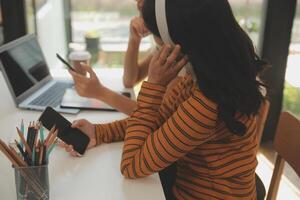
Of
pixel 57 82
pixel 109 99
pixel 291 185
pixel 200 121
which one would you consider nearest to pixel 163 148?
pixel 200 121

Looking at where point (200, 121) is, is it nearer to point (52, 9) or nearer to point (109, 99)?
point (109, 99)

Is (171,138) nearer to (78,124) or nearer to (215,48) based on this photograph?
(215,48)

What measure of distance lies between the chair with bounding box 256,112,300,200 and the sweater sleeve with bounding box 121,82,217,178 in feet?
1.24

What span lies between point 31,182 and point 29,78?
0.79 metres

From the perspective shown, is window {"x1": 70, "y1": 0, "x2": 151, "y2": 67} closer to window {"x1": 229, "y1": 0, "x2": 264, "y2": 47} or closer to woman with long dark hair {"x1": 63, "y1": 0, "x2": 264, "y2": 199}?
window {"x1": 229, "y1": 0, "x2": 264, "y2": 47}

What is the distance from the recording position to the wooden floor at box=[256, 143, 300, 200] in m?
2.14

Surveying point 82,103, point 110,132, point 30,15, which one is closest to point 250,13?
point 30,15

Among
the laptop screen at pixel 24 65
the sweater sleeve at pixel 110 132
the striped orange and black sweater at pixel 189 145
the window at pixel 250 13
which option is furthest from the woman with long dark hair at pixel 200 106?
the window at pixel 250 13

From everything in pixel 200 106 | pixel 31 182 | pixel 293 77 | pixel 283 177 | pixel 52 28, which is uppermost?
pixel 200 106

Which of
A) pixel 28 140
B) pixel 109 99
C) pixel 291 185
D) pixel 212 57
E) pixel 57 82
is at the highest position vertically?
pixel 212 57

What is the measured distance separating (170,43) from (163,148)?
0.25 metres

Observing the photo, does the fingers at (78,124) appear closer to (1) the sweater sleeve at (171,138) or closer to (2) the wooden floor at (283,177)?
(1) the sweater sleeve at (171,138)

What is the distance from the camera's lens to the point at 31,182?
31.9 inches

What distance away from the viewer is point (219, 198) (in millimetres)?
1009
